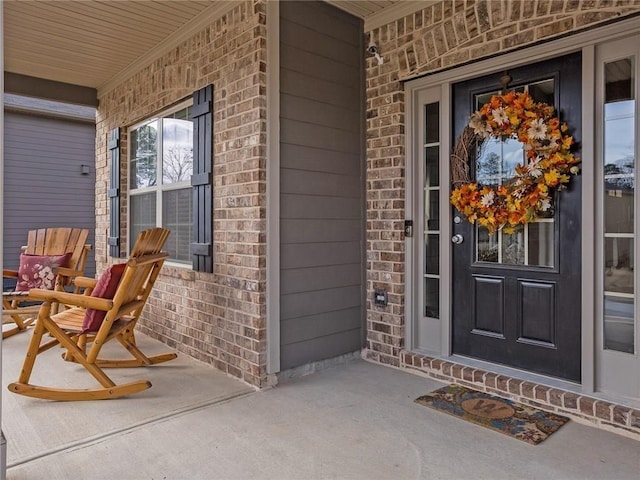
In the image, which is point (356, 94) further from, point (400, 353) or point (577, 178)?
point (400, 353)

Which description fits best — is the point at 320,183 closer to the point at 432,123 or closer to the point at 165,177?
the point at 432,123

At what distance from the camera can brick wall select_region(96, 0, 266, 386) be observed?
9.65 feet

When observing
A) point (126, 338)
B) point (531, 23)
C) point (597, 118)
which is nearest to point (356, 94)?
point (531, 23)

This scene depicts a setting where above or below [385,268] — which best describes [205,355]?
below

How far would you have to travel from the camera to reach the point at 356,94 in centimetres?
352

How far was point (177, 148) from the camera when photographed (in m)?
4.03

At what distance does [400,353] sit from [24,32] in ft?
13.5

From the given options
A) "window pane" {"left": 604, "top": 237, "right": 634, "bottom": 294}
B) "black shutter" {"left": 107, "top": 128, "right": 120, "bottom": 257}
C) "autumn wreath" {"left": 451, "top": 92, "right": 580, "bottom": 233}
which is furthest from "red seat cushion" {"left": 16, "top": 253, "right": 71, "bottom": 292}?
"window pane" {"left": 604, "top": 237, "right": 634, "bottom": 294}

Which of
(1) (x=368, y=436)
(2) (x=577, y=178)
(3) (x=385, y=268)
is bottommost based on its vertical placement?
(1) (x=368, y=436)

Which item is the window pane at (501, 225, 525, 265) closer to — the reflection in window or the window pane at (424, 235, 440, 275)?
the window pane at (424, 235, 440, 275)

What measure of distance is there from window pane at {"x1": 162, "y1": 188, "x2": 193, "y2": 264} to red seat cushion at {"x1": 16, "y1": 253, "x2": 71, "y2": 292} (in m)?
1.16

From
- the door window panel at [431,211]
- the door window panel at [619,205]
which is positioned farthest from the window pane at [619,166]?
the door window panel at [431,211]

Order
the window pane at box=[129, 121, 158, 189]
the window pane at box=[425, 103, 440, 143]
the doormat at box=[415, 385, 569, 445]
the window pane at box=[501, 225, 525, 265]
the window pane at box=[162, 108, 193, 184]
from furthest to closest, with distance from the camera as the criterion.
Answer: the window pane at box=[129, 121, 158, 189] < the window pane at box=[162, 108, 193, 184] < the window pane at box=[425, 103, 440, 143] < the window pane at box=[501, 225, 525, 265] < the doormat at box=[415, 385, 569, 445]

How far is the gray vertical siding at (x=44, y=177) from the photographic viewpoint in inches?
285
